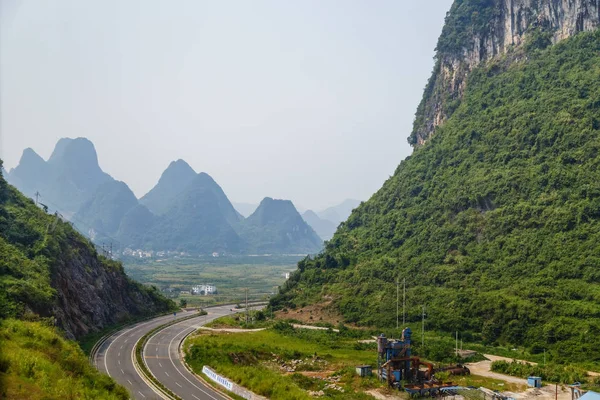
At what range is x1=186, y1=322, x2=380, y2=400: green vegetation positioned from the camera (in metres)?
38.1

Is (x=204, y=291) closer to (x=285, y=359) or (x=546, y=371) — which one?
(x=285, y=359)

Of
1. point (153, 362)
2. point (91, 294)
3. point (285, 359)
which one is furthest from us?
point (91, 294)

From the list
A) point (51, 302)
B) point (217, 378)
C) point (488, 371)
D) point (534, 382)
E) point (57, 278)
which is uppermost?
point (57, 278)

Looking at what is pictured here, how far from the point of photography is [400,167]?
110625 mm

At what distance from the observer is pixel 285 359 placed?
49625 mm

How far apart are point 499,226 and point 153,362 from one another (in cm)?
5102

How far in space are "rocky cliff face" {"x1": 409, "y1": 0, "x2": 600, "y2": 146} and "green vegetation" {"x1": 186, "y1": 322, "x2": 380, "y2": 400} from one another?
62692mm

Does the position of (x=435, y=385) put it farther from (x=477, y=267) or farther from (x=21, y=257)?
(x=21, y=257)

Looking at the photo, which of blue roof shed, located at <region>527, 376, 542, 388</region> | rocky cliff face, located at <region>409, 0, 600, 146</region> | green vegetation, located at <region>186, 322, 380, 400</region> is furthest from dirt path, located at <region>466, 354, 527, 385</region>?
rocky cliff face, located at <region>409, 0, 600, 146</region>

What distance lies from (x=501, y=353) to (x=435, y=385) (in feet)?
62.5

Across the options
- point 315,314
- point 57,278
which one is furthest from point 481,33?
point 57,278

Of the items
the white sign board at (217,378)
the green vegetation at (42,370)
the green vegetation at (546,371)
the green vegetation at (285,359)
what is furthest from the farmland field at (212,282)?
the green vegetation at (42,370)

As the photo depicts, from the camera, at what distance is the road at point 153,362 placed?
38188 millimetres

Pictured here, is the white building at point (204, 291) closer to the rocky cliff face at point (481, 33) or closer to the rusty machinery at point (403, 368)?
Result: the rocky cliff face at point (481, 33)
